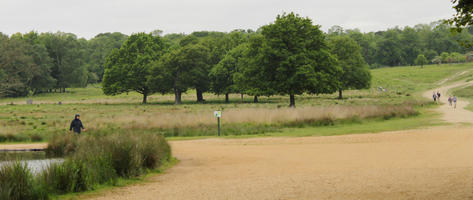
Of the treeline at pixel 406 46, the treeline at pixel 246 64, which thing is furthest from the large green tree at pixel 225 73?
the treeline at pixel 406 46

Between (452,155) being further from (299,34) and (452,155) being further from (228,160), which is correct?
(299,34)

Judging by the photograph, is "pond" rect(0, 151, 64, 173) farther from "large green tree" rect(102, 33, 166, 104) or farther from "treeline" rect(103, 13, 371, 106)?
"large green tree" rect(102, 33, 166, 104)

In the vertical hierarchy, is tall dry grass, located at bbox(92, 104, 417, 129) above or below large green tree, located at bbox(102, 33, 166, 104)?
below

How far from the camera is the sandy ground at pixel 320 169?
36.1ft

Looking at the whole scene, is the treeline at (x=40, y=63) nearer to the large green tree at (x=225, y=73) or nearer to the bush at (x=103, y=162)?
the large green tree at (x=225, y=73)

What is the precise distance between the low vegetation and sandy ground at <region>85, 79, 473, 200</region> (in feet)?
2.49

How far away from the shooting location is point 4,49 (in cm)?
8856

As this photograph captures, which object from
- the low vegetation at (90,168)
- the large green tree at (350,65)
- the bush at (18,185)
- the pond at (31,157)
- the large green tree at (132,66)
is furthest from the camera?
the large green tree at (350,65)

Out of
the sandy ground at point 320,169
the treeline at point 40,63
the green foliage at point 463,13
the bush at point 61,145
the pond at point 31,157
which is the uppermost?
the treeline at point 40,63

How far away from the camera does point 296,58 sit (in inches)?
1866

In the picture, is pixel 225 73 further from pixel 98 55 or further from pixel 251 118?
pixel 98 55

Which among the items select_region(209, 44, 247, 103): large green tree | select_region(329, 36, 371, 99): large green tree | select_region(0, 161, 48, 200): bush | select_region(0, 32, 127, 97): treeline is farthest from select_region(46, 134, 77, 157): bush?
select_region(0, 32, 127, 97): treeline

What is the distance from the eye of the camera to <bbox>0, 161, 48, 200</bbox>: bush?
31.7 feet

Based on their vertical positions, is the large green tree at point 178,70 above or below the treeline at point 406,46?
below
